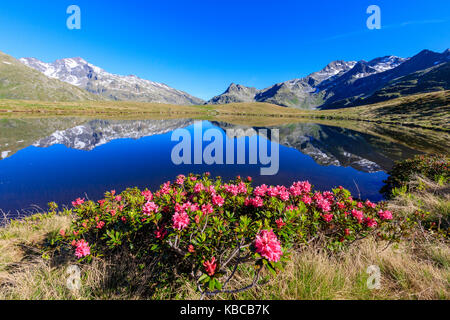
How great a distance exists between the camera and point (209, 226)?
145 inches

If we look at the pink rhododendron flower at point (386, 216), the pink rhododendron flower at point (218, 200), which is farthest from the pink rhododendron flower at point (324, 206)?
the pink rhododendron flower at point (218, 200)

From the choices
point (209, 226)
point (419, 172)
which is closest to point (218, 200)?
point (209, 226)

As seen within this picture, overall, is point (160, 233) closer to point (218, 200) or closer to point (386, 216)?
point (218, 200)

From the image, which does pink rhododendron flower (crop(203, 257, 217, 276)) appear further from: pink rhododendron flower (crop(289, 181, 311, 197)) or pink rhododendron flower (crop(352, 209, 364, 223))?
pink rhododendron flower (crop(352, 209, 364, 223))

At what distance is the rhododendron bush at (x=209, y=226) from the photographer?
3109mm

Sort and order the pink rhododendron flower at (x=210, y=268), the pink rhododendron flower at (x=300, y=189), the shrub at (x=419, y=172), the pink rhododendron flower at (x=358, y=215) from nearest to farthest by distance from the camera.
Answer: the pink rhododendron flower at (x=210, y=268), the pink rhododendron flower at (x=358, y=215), the pink rhododendron flower at (x=300, y=189), the shrub at (x=419, y=172)

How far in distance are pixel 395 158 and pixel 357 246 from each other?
2282 cm

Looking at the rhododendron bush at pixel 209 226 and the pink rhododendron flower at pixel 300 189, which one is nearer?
the rhododendron bush at pixel 209 226

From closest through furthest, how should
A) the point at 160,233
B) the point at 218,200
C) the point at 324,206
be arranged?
the point at 160,233 < the point at 218,200 < the point at 324,206

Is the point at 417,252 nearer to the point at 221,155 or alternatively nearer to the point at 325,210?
the point at 325,210

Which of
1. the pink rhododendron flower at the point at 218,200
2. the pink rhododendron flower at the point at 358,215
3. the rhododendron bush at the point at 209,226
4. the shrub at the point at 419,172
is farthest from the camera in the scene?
the shrub at the point at 419,172

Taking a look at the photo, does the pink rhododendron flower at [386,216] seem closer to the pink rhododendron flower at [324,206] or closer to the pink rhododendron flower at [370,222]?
the pink rhododendron flower at [370,222]

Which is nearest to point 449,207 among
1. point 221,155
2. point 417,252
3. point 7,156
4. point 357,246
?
point 417,252

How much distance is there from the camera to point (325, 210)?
14.3ft
